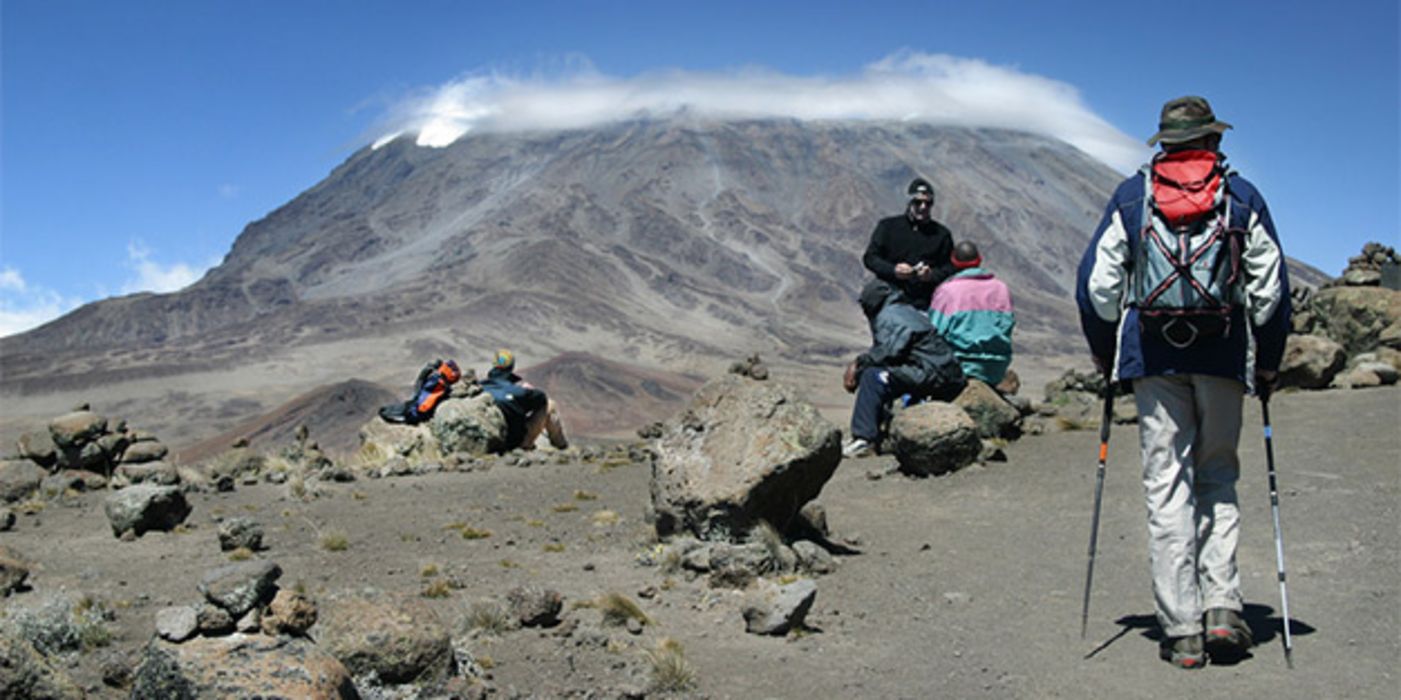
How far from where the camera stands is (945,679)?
192 inches

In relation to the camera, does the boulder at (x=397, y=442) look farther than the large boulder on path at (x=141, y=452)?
Yes

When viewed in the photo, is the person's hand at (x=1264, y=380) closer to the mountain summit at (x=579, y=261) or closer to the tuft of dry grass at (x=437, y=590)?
the tuft of dry grass at (x=437, y=590)

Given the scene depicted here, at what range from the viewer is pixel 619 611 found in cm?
563

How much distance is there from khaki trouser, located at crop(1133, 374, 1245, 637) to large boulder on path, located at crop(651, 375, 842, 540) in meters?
2.37

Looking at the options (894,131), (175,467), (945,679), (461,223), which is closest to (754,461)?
(945,679)

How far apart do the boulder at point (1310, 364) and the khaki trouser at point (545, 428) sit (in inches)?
303

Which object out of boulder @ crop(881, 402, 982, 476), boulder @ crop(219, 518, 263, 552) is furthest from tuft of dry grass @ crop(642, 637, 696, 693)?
boulder @ crop(881, 402, 982, 476)

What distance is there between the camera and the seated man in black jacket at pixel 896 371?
10203 mm

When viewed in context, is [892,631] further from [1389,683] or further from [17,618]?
[17,618]

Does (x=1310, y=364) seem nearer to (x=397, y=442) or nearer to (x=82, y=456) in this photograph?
(x=397, y=442)

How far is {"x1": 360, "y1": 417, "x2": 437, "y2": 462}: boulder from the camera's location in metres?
13.9

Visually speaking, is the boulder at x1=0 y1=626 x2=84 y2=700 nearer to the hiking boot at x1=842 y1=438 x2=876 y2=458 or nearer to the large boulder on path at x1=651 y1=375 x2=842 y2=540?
the large boulder on path at x1=651 y1=375 x2=842 y2=540

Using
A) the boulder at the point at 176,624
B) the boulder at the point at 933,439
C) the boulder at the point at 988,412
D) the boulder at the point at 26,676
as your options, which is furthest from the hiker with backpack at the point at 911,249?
the boulder at the point at 26,676

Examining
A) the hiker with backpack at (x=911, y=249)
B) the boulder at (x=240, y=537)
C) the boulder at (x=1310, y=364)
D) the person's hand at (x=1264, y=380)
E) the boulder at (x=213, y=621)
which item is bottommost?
the boulder at (x=240, y=537)
